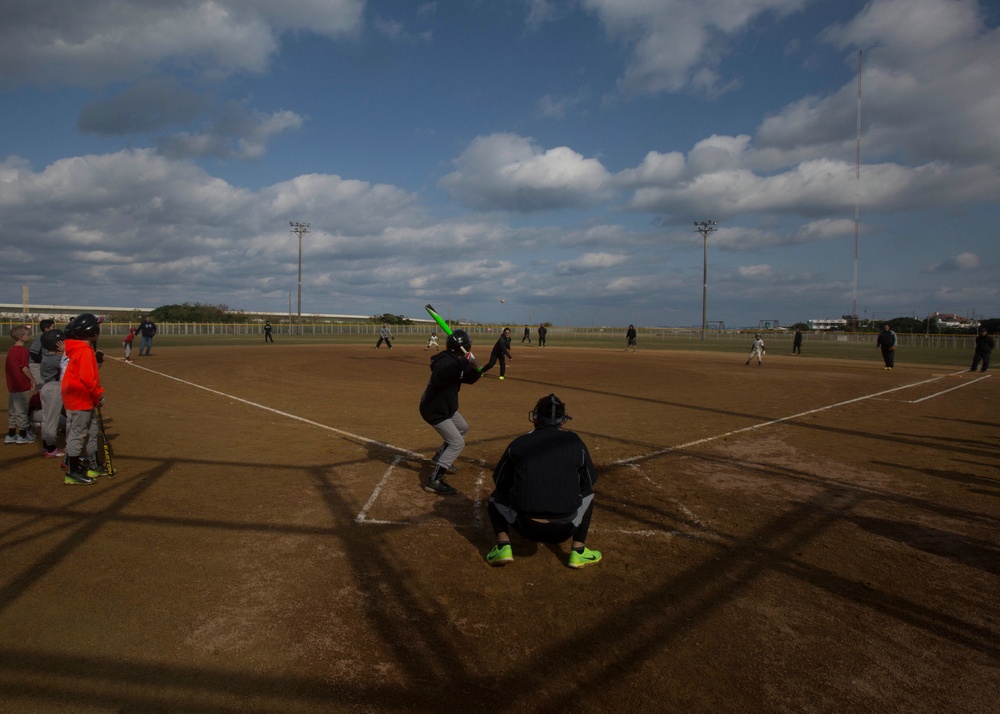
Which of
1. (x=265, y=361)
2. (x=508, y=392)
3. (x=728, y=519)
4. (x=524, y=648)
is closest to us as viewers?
(x=524, y=648)

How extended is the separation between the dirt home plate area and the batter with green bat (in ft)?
1.35

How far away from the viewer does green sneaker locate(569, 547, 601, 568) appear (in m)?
4.74

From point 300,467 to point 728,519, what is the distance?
17.6 ft

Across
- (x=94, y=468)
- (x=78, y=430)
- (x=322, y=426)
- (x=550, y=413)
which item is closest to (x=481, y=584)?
(x=550, y=413)

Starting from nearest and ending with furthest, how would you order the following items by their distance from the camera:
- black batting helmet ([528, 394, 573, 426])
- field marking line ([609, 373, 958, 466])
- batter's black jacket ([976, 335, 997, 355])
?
black batting helmet ([528, 394, 573, 426]), field marking line ([609, 373, 958, 466]), batter's black jacket ([976, 335, 997, 355])

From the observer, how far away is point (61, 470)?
7379mm

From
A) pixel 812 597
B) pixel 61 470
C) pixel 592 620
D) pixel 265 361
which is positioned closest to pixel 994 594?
pixel 812 597

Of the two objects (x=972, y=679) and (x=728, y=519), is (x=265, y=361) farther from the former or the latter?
(x=972, y=679)

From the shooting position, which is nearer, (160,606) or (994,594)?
(160,606)

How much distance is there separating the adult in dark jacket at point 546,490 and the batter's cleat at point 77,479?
5.15 metres

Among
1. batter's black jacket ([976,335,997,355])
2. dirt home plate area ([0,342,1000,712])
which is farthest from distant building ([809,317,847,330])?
dirt home plate area ([0,342,1000,712])

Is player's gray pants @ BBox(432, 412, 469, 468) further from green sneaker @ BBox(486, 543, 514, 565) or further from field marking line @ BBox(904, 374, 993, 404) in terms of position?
field marking line @ BBox(904, 374, 993, 404)

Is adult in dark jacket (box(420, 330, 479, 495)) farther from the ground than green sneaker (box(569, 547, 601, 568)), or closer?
farther from the ground

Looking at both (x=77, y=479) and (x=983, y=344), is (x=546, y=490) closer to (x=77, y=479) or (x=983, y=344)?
(x=77, y=479)
